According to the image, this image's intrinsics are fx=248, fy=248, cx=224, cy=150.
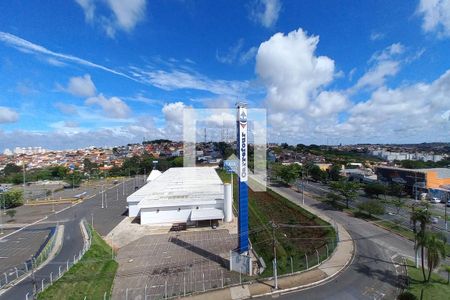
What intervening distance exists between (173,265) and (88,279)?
650cm

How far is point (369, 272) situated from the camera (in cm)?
1902

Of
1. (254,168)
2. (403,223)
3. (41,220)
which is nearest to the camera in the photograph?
(403,223)

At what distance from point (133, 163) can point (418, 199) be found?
275 ft

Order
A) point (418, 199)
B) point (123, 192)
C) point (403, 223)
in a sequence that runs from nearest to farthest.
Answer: point (403, 223), point (418, 199), point (123, 192)

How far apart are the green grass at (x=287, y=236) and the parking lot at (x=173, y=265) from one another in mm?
3450

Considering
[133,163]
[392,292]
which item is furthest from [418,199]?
[133,163]

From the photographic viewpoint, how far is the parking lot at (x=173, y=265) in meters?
18.0

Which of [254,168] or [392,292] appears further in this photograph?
[254,168]

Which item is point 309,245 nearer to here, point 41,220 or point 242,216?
point 242,216

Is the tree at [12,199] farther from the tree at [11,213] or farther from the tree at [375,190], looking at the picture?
the tree at [375,190]

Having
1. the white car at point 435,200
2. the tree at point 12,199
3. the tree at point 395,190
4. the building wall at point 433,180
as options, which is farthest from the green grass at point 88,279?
the building wall at point 433,180

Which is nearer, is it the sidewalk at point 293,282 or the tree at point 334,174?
the sidewalk at point 293,282

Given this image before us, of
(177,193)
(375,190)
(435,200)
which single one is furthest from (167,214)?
(435,200)

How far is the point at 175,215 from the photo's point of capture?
3319 centimetres
